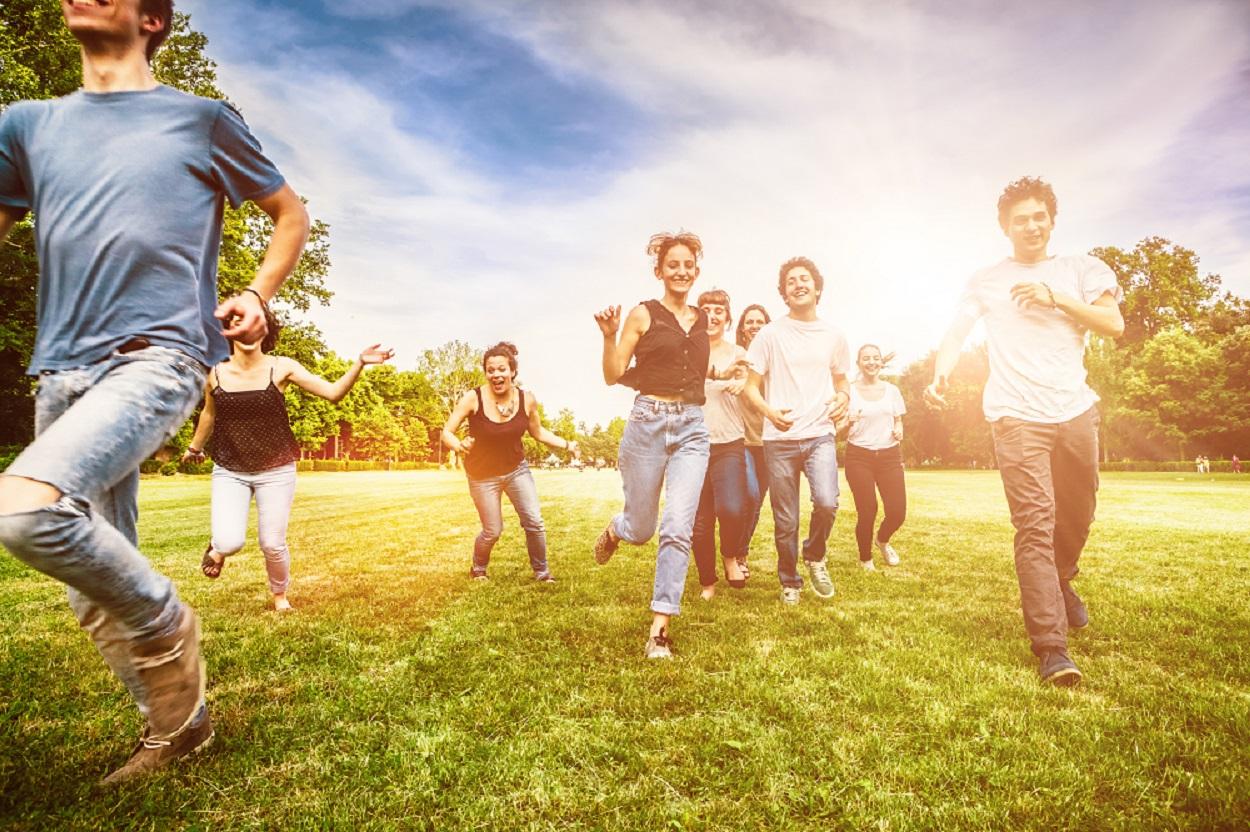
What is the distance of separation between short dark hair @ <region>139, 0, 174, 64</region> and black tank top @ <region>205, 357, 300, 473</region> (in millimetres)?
3218

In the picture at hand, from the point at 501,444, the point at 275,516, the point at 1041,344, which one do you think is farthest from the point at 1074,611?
the point at 275,516

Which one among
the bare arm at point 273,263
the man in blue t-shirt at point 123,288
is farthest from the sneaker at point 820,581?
the bare arm at point 273,263

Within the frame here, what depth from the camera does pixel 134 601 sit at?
234cm

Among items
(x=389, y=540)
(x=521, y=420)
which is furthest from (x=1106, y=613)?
(x=389, y=540)

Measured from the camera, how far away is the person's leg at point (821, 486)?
19.9 feet

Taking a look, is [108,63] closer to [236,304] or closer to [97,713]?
[236,304]

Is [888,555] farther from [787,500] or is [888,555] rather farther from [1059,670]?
[1059,670]

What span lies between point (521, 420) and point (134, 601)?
485cm

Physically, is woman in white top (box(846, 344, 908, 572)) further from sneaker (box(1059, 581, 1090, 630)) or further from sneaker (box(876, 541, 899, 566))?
sneaker (box(1059, 581, 1090, 630))

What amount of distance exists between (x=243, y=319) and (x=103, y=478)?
0.68m

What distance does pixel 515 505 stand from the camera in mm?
7230

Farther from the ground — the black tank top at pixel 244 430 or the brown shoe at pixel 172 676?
the black tank top at pixel 244 430

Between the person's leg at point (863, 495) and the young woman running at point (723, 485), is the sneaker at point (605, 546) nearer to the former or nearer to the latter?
the young woman running at point (723, 485)

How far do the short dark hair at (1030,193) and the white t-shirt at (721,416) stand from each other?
103 inches
